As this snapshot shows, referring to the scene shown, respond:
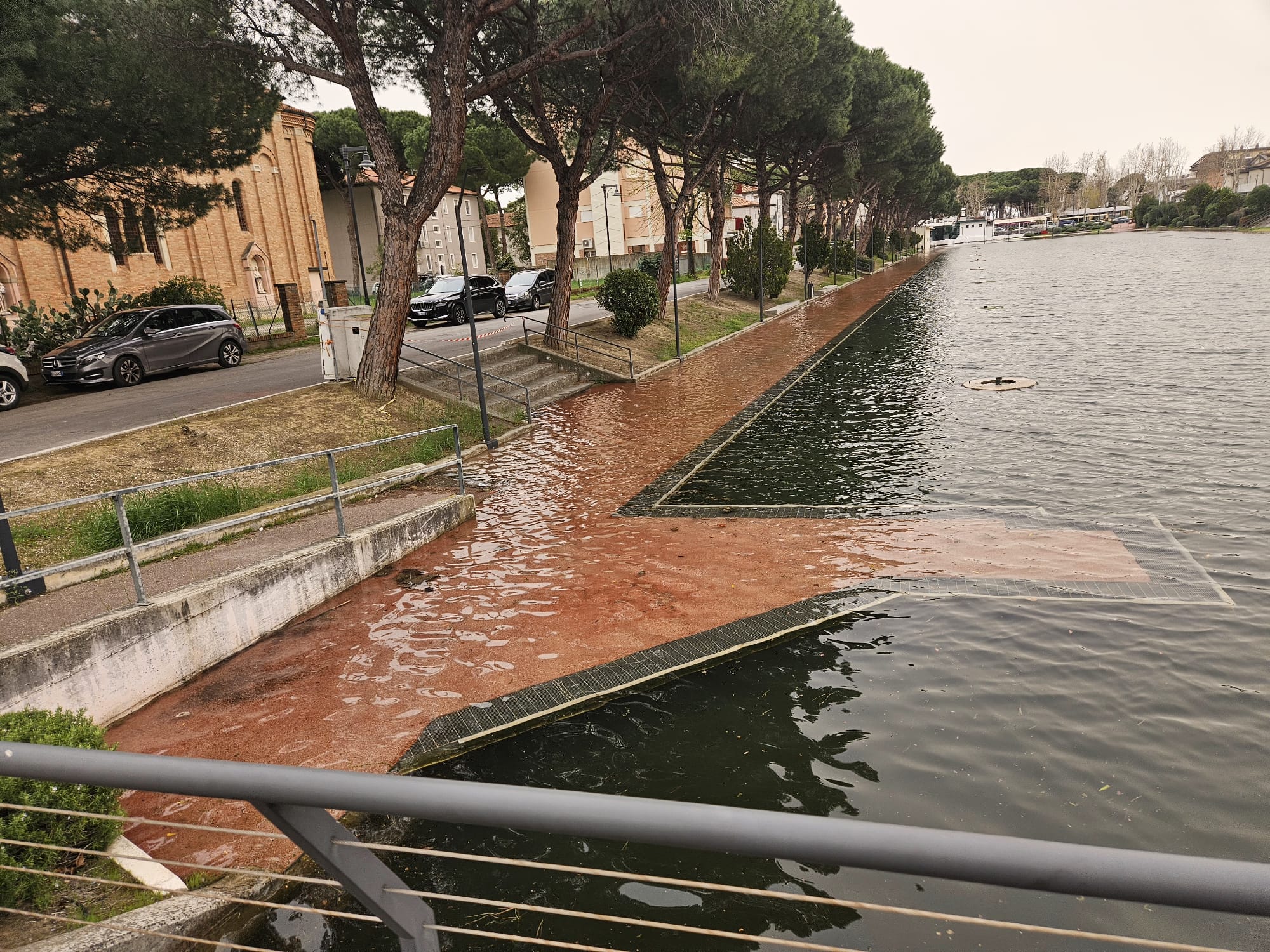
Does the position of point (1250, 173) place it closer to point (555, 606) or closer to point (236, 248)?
point (236, 248)

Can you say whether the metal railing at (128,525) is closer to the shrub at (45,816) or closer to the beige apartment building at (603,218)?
the shrub at (45,816)

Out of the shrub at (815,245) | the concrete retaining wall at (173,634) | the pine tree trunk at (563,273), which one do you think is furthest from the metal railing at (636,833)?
the shrub at (815,245)

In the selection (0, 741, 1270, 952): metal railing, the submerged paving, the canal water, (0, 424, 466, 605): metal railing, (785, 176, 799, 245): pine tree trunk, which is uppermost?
(785, 176, 799, 245): pine tree trunk

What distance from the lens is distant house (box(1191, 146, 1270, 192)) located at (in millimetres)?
115688

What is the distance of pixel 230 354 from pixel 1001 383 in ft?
62.7

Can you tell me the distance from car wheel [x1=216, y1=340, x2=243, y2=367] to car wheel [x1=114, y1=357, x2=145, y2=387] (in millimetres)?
2300

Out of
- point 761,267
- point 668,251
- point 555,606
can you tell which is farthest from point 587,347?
point 555,606

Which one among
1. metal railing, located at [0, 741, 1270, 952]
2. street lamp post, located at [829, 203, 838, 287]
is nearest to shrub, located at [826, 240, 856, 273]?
street lamp post, located at [829, 203, 838, 287]

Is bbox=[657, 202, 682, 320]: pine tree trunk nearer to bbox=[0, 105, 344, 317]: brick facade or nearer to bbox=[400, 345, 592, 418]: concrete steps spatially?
bbox=[400, 345, 592, 418]: concrete steps

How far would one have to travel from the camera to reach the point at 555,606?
28.3ft

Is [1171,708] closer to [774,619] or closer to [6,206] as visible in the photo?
[774,619]

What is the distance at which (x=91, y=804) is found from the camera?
4980 millimetres

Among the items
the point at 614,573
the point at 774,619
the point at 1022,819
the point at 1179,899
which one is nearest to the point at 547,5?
the point at 614,573

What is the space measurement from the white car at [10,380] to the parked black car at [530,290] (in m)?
18.3
